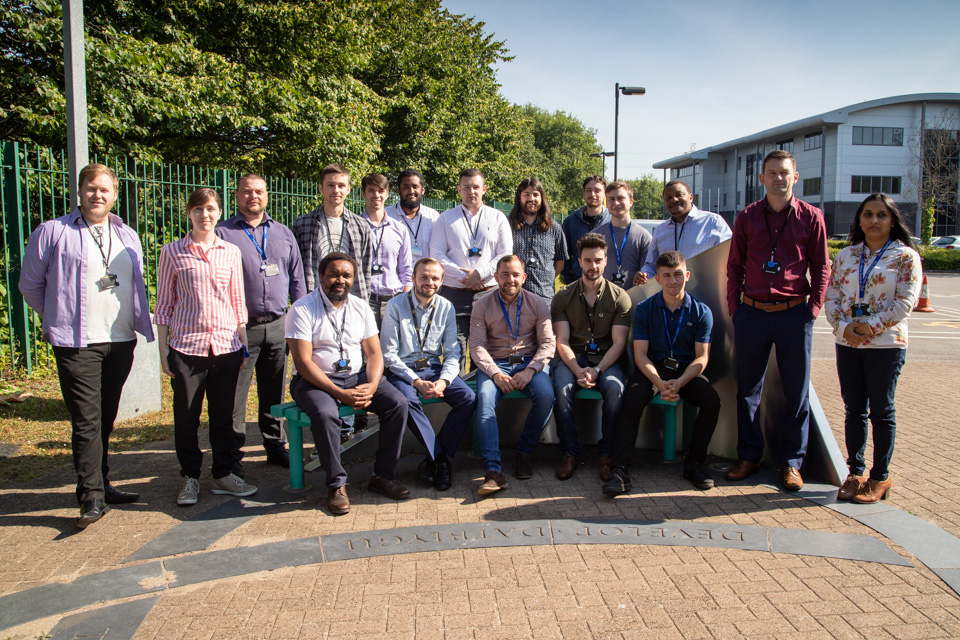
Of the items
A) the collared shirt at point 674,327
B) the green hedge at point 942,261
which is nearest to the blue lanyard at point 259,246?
the collared shirt at point 674,327

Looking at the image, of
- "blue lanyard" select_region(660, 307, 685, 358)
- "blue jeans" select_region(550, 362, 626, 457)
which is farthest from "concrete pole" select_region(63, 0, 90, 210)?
"blue lanyard" select_region(660, 307, 685, 358)

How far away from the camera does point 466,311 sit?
5840 mm

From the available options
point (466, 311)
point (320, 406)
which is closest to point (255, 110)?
point (466, 311)

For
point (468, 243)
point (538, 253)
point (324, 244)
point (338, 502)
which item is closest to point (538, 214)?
point (538, 253)

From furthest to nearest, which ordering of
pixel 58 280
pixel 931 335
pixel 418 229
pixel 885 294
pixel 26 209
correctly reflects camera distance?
pixel 931 335 → pixel 26 209 → pixel 418 229 → pixel 885 294 → pixel 58 280

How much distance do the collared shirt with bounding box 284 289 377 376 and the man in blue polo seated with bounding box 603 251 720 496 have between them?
1922 millimetres

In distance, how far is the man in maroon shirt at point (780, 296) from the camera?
14.5ft

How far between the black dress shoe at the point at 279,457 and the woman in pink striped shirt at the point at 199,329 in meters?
0.62

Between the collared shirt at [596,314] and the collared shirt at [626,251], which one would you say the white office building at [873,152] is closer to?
the collared shirt at [626,251]

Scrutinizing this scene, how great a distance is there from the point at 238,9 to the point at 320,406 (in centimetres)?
1173

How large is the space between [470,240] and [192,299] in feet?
7.94

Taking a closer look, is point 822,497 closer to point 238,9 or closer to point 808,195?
point 238,9

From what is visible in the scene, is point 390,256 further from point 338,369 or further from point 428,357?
point 338,369

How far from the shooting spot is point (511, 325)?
5223 millimetres
